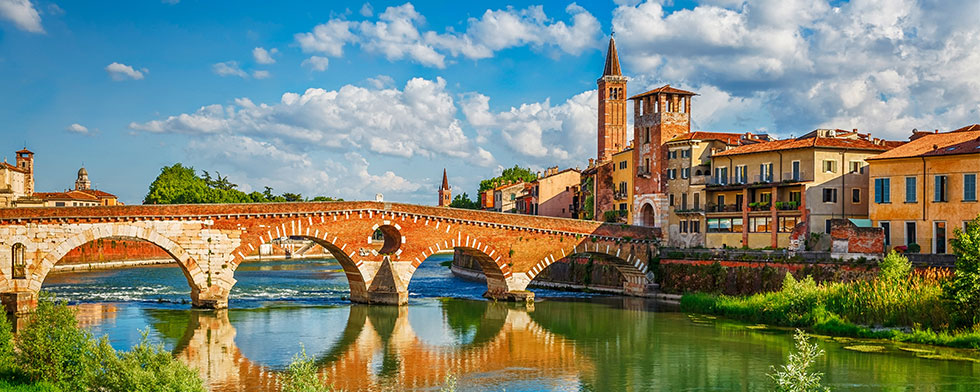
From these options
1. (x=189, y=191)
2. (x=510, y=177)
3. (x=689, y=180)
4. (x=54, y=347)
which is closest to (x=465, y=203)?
(x=510, y=177)

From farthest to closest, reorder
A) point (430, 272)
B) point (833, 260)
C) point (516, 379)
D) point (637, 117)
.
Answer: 1. point (430, 272)
2. point (637, 117)
3. point (833, 260)
4. point (516, 379)

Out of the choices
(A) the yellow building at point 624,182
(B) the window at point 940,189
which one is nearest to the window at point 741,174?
(A) the yellow building at point 624,182

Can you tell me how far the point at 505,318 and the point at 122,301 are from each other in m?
19.4

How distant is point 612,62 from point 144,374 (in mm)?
78968

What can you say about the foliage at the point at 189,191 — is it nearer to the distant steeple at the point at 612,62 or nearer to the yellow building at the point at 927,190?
the distant steeple at the point at 612,62

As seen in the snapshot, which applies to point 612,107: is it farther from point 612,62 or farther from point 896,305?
point 896,305

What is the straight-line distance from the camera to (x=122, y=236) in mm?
37750

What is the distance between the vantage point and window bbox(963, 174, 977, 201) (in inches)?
1489

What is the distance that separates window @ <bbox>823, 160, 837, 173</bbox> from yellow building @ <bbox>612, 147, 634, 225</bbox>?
14.6m

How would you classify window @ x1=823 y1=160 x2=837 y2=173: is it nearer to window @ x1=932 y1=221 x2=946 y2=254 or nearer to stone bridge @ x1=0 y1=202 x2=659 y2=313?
window @ x1=932 y1=221 x2=946 y2=254

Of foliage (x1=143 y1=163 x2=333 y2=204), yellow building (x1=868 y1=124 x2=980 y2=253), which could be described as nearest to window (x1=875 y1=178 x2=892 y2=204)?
yellow building (x1=868 y1=124 x2=980 y2=253)

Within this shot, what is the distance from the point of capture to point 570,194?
260ft

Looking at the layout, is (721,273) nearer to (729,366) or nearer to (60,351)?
(729,366)

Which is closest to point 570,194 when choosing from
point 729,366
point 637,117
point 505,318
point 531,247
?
point 637,117
